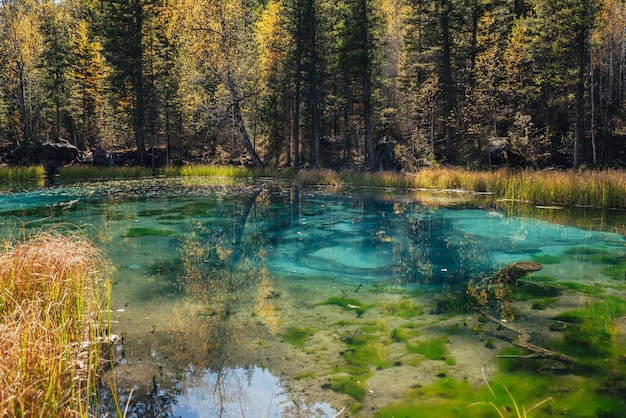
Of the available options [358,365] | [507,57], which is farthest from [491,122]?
[358,365]

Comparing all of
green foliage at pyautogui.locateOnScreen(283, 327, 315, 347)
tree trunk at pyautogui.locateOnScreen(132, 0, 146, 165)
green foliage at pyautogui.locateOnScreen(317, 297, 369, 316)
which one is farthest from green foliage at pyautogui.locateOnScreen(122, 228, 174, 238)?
tree trunk at pyautogui.locateOnScreen(132, 0, 146, 165)

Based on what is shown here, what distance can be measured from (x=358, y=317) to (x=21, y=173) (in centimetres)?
2302

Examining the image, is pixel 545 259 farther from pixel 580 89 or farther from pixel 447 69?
pixel 447 69

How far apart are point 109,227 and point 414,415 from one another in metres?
9.64

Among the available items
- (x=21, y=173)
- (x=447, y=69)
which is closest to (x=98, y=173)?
(x=21, y=173)

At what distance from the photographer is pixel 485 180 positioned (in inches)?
686

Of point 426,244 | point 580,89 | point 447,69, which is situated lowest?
point 426,244

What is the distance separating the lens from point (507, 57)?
2434cm

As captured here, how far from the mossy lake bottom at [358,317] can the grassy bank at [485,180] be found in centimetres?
255

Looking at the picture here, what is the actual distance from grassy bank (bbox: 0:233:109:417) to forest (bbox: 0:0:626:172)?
2131cm

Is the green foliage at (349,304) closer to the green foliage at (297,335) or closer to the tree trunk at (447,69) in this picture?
the green foliage at (297,335)

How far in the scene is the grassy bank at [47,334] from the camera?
7.81ft

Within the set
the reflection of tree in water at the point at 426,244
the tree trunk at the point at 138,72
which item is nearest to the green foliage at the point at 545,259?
the reflection of tree in water at the point at 426,244

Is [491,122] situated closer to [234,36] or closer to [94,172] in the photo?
[234,36]
